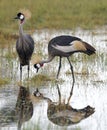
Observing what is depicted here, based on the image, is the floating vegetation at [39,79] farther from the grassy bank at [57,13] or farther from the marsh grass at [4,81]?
the grassy bank at [57,13]

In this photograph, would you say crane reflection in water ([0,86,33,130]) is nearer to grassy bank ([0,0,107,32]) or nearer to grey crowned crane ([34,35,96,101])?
grey crowned crane ([34,35,96,101])

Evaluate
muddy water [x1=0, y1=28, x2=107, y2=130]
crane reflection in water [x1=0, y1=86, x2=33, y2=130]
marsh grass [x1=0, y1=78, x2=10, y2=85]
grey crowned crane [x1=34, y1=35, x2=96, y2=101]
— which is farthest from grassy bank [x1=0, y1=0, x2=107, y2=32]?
crane reflection in water [x1=0, y1=86, x2=33, y2=130]

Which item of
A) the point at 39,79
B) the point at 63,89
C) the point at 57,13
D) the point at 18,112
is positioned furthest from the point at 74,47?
the point at 57,13

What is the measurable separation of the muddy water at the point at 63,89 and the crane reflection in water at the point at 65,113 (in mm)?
81

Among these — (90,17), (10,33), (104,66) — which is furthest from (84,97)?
(90,17)

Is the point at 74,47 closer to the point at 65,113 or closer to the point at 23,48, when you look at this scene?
the point at 23,48

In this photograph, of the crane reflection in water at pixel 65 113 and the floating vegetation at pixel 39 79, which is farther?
the floating vegetation at pixel 39 79

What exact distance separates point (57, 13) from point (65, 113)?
11.5 m

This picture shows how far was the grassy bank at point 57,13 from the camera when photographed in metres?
18.4

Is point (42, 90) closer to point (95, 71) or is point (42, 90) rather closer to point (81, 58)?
point (95, 71)

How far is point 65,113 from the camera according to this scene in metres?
8.84

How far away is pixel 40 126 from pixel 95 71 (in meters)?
3.95

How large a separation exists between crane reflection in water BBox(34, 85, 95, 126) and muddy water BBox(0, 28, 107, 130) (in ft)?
0.27

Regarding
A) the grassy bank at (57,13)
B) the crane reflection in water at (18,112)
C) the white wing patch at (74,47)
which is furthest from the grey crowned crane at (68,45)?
the grassy bank at (57,13)
